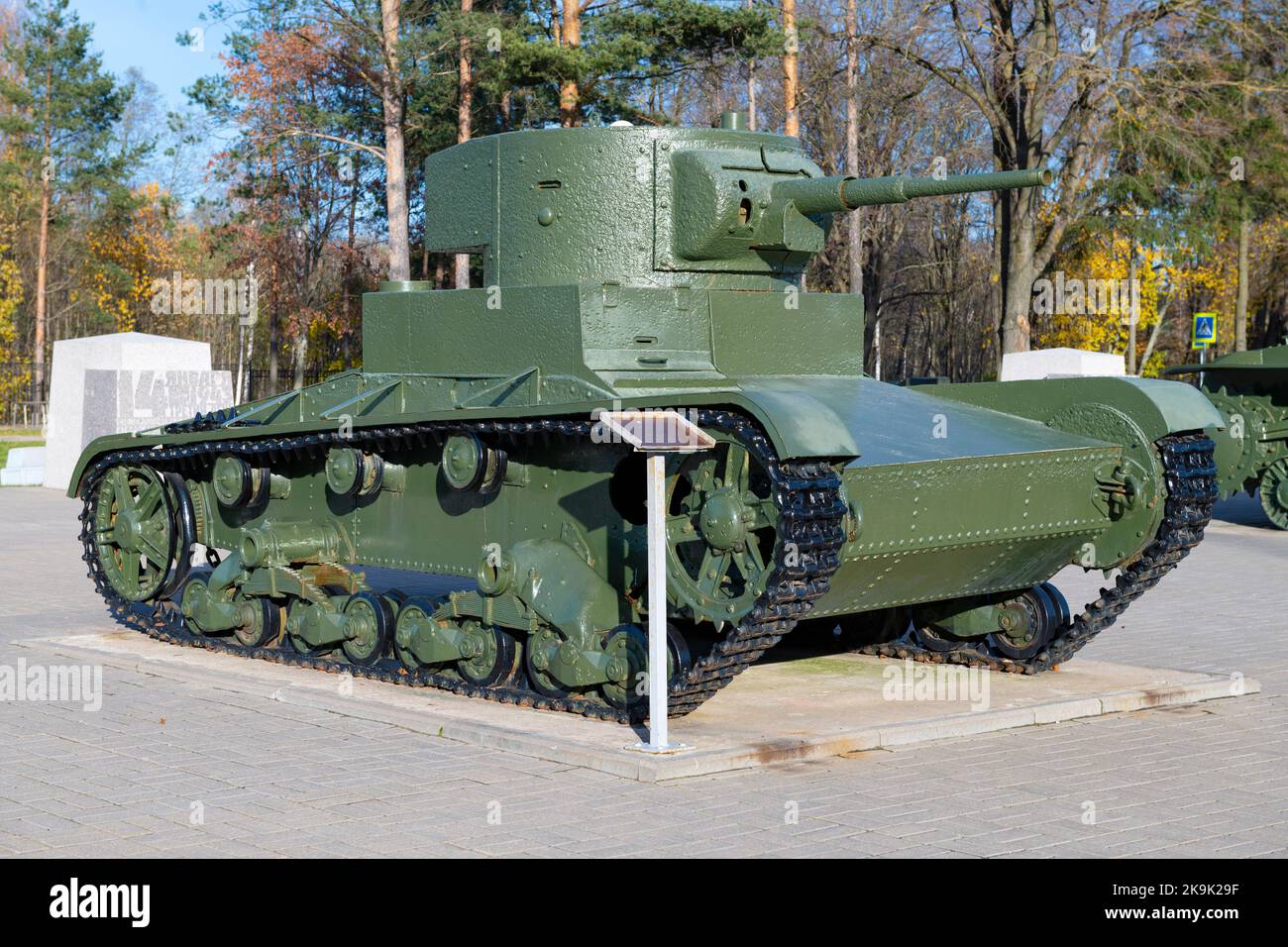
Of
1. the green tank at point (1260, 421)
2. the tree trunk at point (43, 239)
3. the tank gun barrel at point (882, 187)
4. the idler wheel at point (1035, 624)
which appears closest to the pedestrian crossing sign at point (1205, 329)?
the green tank at point (1260, 421)

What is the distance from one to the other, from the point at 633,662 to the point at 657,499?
1.13m

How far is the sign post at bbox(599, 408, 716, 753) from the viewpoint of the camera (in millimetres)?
7418

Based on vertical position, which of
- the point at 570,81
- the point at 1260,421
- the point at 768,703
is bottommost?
the point at 768,703

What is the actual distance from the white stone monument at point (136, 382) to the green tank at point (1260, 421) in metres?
13.7

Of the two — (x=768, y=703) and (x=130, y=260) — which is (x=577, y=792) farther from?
(x=130, y=260)

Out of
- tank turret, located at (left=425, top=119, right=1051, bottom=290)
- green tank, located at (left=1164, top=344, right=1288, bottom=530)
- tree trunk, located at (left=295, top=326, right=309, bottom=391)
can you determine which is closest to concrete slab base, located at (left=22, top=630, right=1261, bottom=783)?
tank turret, located at (left=425, top=119, right=1051, bottom=290)

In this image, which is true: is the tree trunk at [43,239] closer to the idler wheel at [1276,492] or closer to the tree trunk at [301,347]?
the tree trunk at [301,347]

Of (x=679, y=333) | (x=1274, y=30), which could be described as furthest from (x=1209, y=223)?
(x=679, y=333)

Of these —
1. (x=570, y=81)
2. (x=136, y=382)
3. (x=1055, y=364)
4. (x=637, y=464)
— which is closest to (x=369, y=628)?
(x=637, y=464)

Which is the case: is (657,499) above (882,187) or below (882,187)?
below

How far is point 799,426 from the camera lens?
751 cm

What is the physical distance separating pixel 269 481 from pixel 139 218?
4333 centimetres

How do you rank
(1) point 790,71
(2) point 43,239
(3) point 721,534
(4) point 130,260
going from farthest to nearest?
(4) point 130,260 → (2) point 43,239 → (1) point 790,71 → (3) point 721,534
